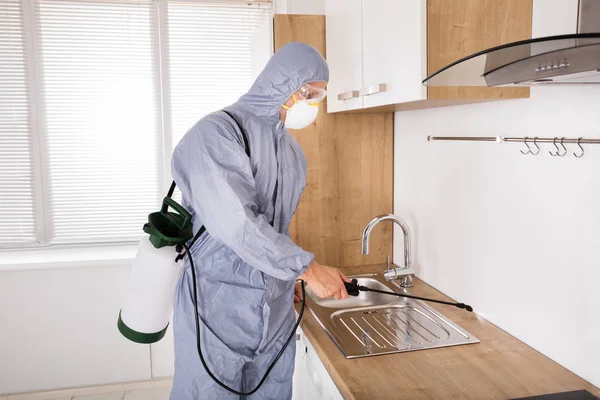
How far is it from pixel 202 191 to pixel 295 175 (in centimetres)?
36

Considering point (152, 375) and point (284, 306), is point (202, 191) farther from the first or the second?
point (152, 375)

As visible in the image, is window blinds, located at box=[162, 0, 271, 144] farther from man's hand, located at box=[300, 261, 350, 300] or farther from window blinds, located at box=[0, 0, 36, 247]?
man's hand, located at box=[300, 261, 350, 300]

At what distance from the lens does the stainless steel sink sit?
1503 mm

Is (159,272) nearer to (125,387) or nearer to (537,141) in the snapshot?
(537,141)

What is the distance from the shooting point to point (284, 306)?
1.61 metres

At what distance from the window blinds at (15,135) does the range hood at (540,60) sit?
8.25ft

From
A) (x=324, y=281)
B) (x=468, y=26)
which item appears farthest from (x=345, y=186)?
(x=468, y=26)

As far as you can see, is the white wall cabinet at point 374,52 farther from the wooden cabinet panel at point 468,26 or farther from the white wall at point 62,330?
the white wall at point 62,330

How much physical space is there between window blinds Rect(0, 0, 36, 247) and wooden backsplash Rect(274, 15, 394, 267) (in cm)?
160

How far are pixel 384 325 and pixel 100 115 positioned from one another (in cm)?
203

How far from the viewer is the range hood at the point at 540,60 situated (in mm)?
727

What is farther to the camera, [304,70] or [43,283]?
[43,283]

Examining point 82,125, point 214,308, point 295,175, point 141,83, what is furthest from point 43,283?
point 295,175

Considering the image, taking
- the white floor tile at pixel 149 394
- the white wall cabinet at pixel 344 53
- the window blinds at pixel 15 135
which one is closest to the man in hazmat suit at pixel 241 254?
the white wall cabinet at pixel 344 53
